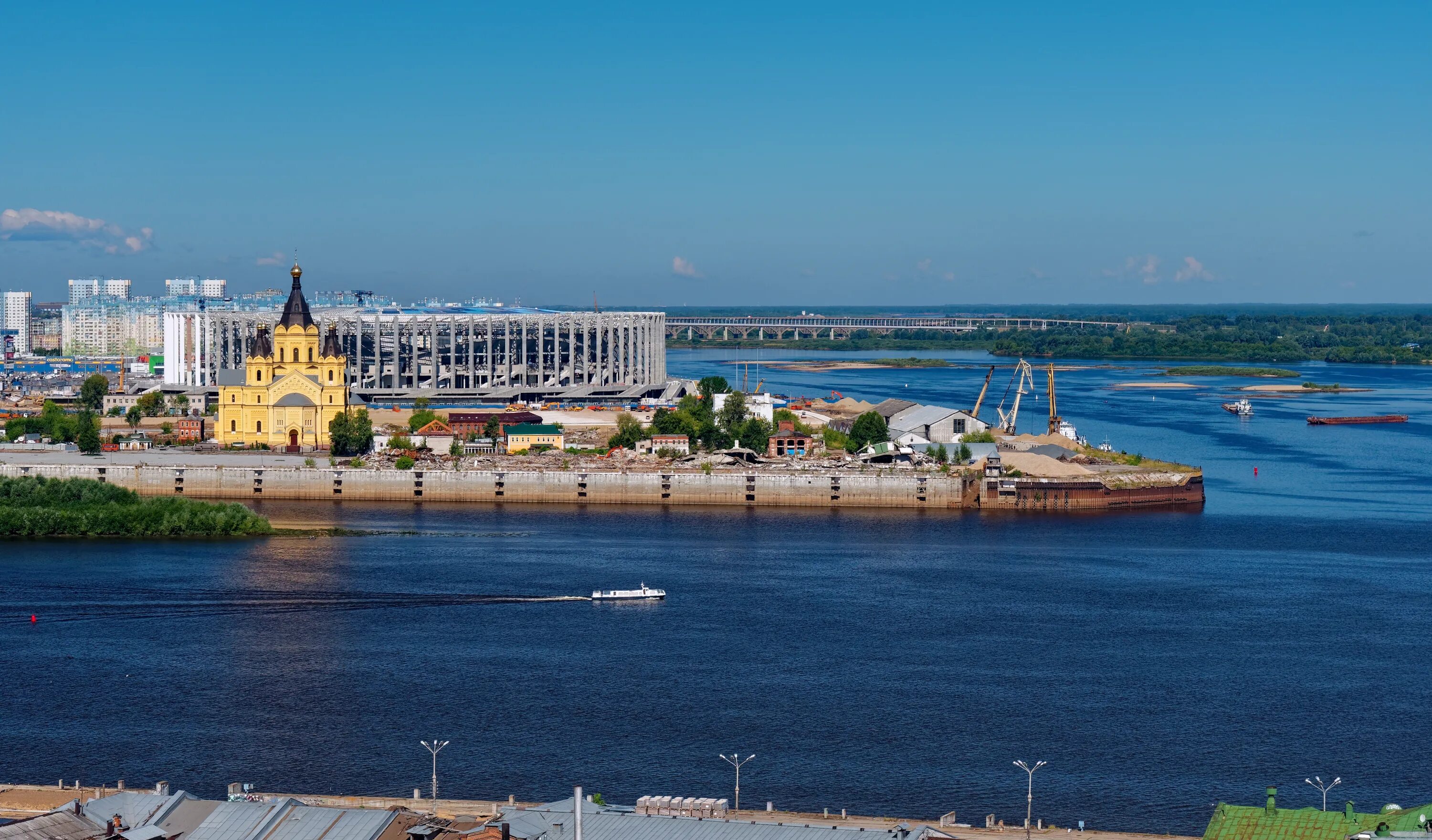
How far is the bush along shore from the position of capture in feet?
103

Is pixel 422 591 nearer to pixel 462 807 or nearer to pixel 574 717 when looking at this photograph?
pixel 574 717

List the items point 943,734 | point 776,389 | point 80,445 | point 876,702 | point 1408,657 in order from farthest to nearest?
point 776,389 → point 80,445 → point 1408,657 → point 876,702 → point 943,734

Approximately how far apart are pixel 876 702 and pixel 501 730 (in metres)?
3.87

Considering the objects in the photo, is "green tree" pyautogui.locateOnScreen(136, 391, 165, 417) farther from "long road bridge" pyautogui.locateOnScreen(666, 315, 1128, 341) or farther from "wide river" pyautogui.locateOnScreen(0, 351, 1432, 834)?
"long road bridge" pyautogui.locateOnScreen(666, 315, 1128, 341)

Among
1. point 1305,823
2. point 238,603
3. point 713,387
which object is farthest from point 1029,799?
point 713,387

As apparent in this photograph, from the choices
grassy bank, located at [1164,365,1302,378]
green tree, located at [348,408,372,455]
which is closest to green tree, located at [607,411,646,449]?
green tree, located at [348,408,372,455]

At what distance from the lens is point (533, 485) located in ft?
125

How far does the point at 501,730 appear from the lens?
57.1 feet

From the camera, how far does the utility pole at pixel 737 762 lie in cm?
1476

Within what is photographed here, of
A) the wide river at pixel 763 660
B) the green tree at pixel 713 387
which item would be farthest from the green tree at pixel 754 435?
the green tree at pixel 713 387

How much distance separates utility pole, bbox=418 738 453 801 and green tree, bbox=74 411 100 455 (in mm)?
27078

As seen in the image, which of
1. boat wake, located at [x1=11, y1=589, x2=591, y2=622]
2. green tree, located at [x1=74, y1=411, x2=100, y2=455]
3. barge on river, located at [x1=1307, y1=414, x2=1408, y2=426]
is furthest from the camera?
barge on river, located at [x1=1307, y1=414, x2=1408, y2=426]

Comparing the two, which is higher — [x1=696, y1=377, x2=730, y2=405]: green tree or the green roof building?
[x1=696, y1=377, x2=730, y2=405]: green tree

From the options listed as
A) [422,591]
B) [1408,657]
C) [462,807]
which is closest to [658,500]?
[422,591]
